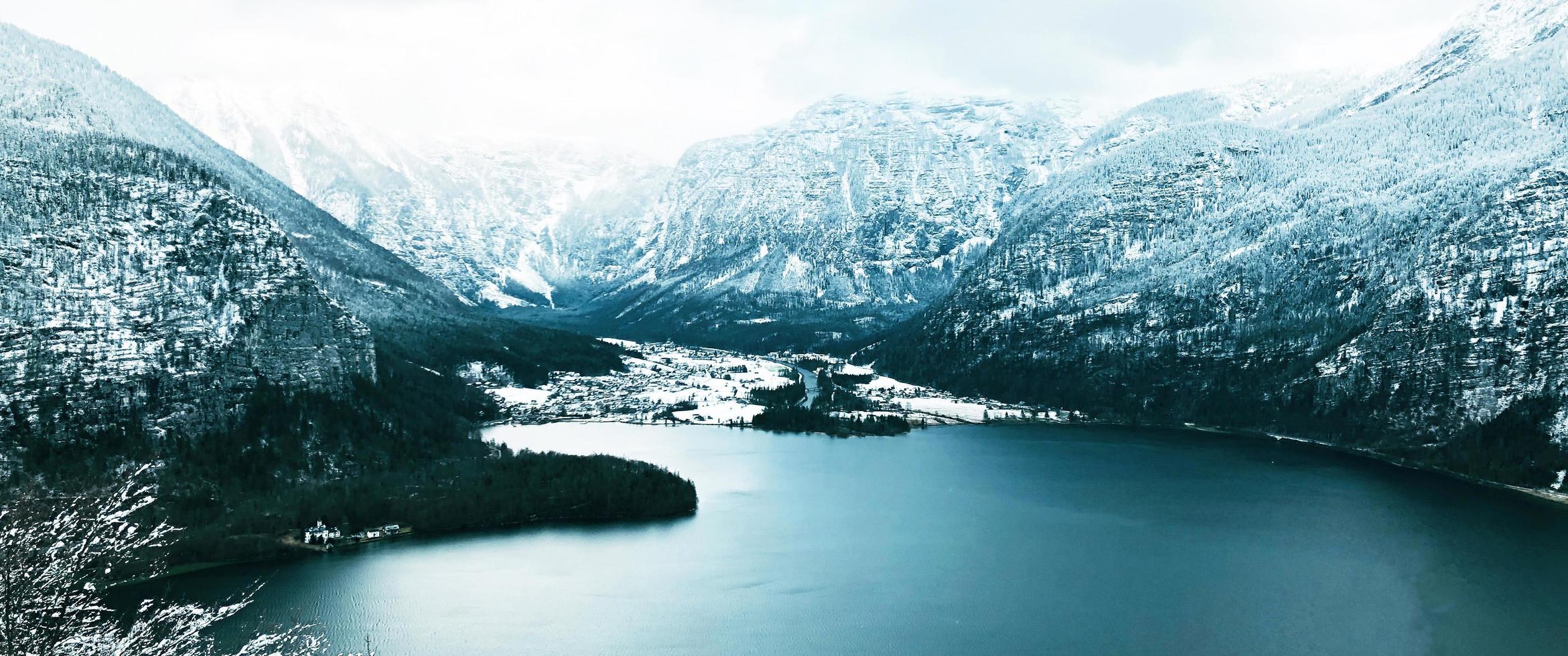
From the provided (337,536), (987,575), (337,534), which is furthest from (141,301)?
(987,575)

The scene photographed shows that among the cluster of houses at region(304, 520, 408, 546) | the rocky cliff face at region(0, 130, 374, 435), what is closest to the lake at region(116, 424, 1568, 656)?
the cluster of houses at region(304, 520, 408, 546)

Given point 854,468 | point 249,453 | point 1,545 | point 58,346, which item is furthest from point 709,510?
point 1,545

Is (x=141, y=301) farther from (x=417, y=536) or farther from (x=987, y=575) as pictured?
(x=987, y=575)

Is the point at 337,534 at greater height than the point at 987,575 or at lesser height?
lesser

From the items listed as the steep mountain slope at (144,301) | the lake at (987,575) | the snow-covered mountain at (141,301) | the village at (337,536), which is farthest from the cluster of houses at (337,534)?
the snow-covered mountain at (141,301)

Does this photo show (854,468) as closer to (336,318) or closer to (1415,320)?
(336,318)

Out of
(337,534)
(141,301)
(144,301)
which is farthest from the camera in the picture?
(144,301)
